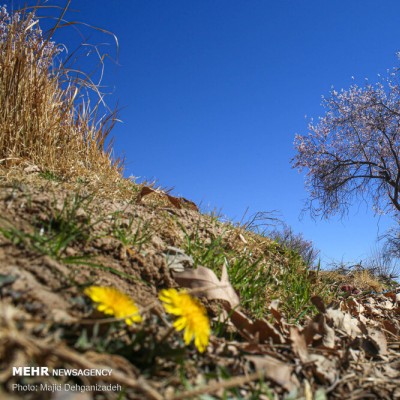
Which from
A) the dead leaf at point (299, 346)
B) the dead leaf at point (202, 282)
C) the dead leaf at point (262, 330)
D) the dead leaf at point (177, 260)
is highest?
the dead leaf at point (177, 260)

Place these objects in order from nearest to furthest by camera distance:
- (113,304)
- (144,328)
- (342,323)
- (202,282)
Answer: (113,304) < (144,328) < (202,282) < (342,323)

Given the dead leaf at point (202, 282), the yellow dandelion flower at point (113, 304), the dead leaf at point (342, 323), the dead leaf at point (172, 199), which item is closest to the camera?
the yellow dandelion flower at point (113, 304)

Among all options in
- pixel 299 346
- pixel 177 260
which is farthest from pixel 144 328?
pixel 177 260

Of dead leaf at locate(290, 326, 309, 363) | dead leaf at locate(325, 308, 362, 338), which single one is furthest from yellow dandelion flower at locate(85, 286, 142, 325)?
dead leaf at locate(325, 308, 362, 338)

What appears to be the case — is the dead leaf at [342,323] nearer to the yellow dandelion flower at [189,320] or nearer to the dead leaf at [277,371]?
the dead leaf at [277,371]

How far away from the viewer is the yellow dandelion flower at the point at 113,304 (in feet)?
4.09

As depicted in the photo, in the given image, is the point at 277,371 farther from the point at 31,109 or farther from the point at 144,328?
the point at 31,109

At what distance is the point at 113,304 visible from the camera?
126cm

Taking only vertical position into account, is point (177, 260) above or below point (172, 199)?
below

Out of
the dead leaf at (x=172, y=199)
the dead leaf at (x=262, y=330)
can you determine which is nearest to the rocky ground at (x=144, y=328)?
the dead leaf at (x=262, y=330)

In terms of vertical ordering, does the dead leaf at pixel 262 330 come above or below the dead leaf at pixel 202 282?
below

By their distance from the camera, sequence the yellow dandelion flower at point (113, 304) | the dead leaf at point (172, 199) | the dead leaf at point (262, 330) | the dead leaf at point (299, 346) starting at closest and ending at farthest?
the yellow dandelion flower at point (113, 304) < the dead leaf at point (299, 346) < the dead leaf at point (262, 330) < the dead leaf at point (172, 199)

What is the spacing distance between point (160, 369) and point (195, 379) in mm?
120

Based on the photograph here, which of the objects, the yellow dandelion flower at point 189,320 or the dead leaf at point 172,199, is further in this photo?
the dead leaf at point 172,199
